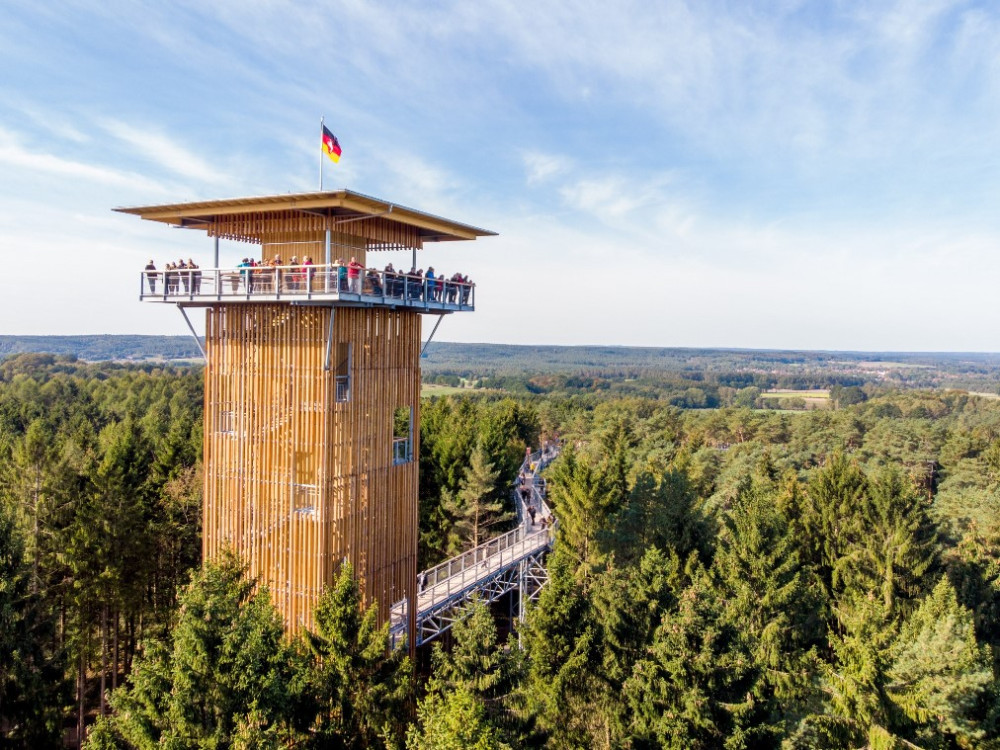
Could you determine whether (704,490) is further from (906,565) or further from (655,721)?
(655,721)

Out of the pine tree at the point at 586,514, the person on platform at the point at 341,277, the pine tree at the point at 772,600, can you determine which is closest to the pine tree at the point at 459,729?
the person on platform at the point at 341,277

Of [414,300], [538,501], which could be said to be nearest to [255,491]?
[414,300]

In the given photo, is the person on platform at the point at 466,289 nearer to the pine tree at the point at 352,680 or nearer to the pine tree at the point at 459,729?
the pine tree at the point at 352,680

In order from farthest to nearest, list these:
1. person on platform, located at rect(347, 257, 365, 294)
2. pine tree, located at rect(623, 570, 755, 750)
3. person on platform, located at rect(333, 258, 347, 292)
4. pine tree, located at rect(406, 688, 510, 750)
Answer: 1. person on platform, located at rect(347, 257, 365, 294)
2. person on platform, located at rect(333, 258, 347, 292)
3. pine tree, located at rect(623, 570, 755, 750)
4. pine tree, located at rect(406, 688, 510, 750)

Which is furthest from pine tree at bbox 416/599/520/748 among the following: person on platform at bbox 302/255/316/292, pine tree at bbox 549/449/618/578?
pine tree at bbox 549/449/618/578

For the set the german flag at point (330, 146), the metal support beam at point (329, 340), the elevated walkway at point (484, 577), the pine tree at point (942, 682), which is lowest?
the elevated walkway at point (484, 577)

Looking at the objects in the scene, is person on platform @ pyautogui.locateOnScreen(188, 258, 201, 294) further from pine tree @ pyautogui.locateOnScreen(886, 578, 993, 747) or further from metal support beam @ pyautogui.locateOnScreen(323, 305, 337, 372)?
pine tree @ pyautogui.locateOnScreen(886, 578, 993, 747)
